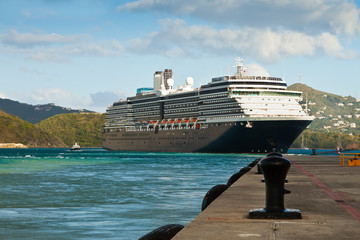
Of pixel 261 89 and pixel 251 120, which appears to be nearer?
pixel 251 120

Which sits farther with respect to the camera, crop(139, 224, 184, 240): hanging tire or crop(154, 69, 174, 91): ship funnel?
crop(154, 69, 174, 91): ship funnel

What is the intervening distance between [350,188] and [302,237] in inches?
364

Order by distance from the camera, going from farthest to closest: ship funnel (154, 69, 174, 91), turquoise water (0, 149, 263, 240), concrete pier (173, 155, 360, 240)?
1. ship funnel (154, 69, 174, 91)
2. turquoise water (0, 149, 263, 240)
3. concrete pier (173, 155, 360, 240)

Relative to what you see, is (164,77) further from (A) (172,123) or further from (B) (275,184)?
(B) (275,184)

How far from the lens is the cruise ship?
10538 centimetres

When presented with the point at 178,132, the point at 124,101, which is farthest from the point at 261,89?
the point at 124,101

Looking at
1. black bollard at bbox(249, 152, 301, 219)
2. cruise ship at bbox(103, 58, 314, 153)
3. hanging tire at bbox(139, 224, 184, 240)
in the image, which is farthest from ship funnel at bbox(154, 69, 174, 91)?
hanging tire at bbox(139, 224, 184, 240)

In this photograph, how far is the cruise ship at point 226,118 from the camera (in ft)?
346

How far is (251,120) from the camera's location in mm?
104375

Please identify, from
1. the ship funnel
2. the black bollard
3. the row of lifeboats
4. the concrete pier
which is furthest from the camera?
the ship funnel

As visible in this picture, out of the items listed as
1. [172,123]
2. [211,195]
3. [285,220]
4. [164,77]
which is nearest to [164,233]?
[285,220]

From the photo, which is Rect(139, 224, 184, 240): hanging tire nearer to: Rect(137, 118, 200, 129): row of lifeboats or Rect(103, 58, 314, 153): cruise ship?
Rect(103, 58, 314, 153): cruise ship

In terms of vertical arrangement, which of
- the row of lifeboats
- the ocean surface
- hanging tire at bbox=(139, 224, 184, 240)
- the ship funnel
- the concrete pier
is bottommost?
the ocean surface

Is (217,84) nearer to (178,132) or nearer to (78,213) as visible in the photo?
(178,132)
